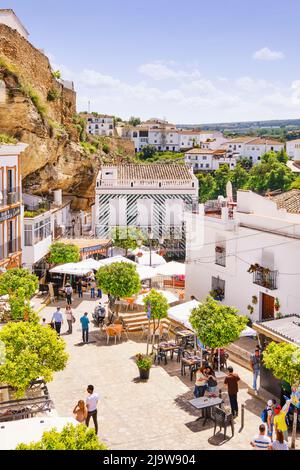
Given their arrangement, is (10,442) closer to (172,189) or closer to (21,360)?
(21,360)

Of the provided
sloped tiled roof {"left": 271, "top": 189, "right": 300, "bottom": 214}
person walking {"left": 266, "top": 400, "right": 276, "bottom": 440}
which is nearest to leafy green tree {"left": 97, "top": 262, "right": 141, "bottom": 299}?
sloped tiled roof {"left": 271, "top": 189, "right": 300, "bottom": 214}

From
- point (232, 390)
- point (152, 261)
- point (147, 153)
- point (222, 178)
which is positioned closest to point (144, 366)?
point (232, 390)

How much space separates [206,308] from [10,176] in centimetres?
1408

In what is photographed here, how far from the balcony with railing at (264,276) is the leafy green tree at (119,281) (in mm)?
4384

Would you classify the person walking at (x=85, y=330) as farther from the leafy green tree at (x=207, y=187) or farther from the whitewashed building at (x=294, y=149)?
the whitewashed building at (x=294, y=149)

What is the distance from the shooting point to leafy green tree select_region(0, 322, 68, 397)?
1023 cm

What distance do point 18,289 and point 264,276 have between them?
860 cm

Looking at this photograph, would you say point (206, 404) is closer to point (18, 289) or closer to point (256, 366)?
point (256, 366)

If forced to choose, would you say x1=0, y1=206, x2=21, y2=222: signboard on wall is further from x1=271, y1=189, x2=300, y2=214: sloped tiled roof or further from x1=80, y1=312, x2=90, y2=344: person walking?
x1=271, y1=189, x2=300, y2=214: sloped tiled roof

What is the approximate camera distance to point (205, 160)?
119 m

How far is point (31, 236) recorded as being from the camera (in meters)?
26.1

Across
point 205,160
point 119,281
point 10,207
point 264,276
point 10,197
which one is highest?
point 205,160

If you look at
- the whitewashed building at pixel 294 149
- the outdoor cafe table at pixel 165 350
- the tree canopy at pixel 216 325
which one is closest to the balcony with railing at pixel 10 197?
the outdoor cafe table at pixel 165 350
